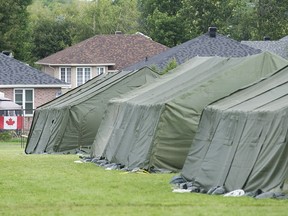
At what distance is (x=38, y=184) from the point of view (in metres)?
21.5

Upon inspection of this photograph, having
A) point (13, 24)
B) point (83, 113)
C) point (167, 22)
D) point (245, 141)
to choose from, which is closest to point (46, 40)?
point (167, 22)

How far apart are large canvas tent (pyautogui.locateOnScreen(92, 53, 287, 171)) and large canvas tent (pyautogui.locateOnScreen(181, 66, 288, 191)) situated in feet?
8.00

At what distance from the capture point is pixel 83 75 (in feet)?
254

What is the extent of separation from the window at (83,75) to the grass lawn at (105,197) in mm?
51928

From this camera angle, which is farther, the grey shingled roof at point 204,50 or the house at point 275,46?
the house at point 275,46

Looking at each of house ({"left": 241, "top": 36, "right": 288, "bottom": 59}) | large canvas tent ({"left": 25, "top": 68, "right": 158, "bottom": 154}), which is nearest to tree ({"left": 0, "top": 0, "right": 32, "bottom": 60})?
house ({"left": 241, "top": 36, "right": 288, "bottom": 59})

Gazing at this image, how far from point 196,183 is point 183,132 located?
466 cm

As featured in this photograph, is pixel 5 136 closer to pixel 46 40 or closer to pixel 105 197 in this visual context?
pixel 105 197

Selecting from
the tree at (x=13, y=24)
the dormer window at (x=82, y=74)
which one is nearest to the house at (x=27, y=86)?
the dormer window at (x=82, y=74)

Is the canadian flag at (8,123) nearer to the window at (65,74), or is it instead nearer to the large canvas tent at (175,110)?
the large canvas tent at (175,110)

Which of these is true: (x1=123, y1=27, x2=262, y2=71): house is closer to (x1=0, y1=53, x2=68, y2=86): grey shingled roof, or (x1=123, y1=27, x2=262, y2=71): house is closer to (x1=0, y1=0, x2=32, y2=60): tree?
(x1=0, y1=53, x2=68, y2=86): grey shingled roof

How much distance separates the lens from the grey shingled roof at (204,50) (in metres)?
60.8

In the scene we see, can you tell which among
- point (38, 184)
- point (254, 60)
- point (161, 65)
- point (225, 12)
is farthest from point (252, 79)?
point (225, 12)

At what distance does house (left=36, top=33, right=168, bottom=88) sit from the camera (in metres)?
76.6
